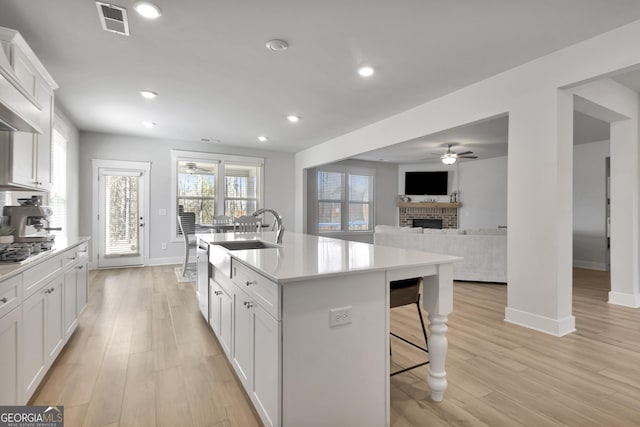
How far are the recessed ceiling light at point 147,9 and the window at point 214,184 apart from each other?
466 centimetres

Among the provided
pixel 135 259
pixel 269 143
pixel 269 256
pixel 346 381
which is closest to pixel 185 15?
pixel 269 256

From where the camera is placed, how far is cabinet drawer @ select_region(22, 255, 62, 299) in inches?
68.9

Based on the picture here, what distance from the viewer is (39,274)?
1944mm

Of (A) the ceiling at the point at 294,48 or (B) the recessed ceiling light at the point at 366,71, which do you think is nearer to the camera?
(A) the ceiling at the point at 294,48

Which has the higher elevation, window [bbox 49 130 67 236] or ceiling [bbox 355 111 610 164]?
ceiling [bbox 355 111 610 164]

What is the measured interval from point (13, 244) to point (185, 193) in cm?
481

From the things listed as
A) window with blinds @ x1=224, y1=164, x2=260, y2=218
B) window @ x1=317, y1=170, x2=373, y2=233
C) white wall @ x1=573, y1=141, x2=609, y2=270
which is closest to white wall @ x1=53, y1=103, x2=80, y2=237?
window with blinds @ x1=224, y1=164, x2=260, y2=218

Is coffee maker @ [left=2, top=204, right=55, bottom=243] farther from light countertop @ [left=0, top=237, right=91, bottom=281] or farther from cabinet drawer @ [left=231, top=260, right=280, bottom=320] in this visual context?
cabinet drawer @ [left=231, top=260, right=280, bottom=320]

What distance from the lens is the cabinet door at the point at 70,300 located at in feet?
8.35

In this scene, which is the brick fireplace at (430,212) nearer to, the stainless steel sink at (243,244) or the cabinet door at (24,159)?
the stainless steel sink at (243,244)

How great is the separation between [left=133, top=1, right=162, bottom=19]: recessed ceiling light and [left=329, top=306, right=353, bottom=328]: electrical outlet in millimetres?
2401

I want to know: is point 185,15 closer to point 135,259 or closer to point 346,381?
point 346,381

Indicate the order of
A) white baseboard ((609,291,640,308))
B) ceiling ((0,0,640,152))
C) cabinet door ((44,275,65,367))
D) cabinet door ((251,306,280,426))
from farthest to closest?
white baseboard ((609,291,640,308)), ceiling ((0,0,640,152)), cabinet door ((44,275,65,367)), cabinet door ((251,306,280,426))

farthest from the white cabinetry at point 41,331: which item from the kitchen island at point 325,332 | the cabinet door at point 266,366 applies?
the cabinet door at point 266,366
